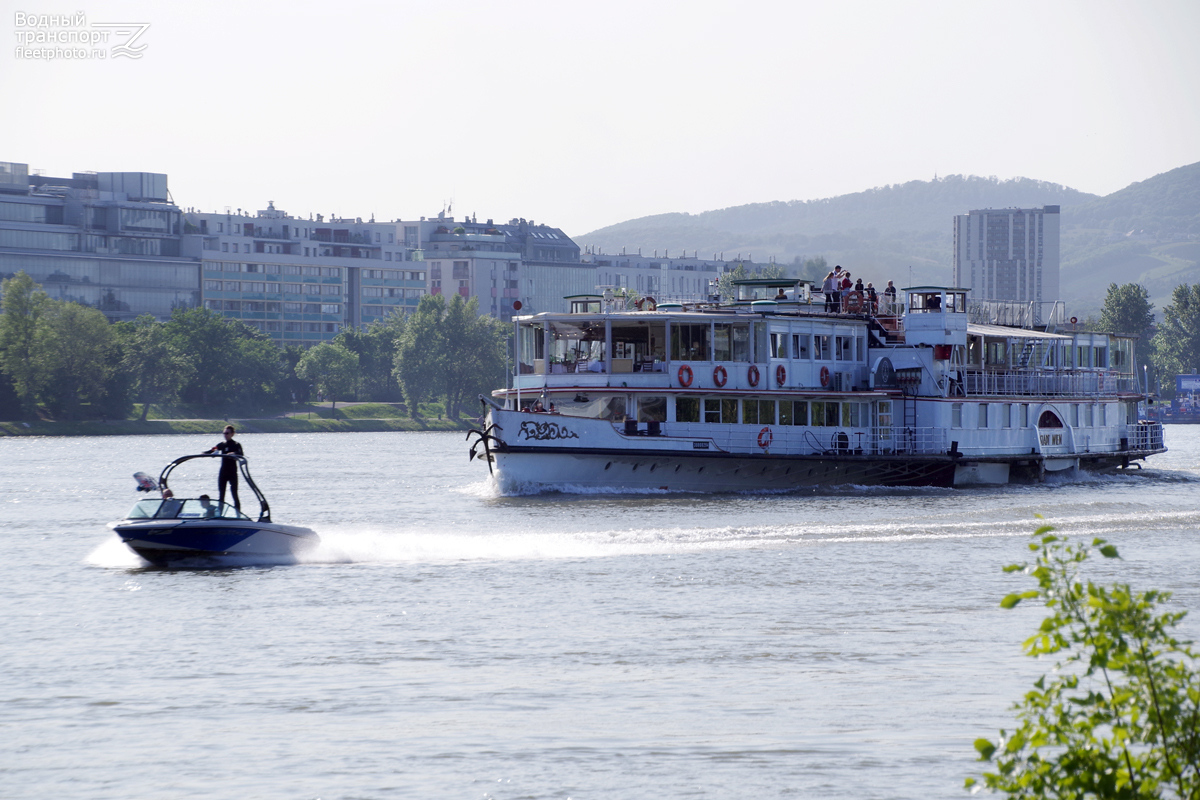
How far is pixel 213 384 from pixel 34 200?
44.6 meters

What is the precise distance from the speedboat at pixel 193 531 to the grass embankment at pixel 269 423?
322ft

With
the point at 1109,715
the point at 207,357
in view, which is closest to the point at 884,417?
the point at 1109,715

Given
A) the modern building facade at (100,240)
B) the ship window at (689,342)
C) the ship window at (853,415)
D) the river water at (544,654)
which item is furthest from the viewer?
the modern building facade at (100,240)

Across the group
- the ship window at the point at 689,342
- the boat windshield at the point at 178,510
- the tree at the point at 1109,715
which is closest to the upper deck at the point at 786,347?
the ship window at the point at 689,342

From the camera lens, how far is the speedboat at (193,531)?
A: 1246 inches

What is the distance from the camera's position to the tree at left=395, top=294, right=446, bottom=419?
16350 cm

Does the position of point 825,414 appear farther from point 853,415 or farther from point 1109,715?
point 1109,715

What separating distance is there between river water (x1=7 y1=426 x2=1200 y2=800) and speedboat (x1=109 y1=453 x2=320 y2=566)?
511mm

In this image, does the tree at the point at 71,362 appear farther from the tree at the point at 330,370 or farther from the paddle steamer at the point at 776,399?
the paddle steamer at the point at 776,399

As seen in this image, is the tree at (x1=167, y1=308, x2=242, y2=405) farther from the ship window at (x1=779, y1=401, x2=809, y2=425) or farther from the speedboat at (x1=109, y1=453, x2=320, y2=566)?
the speedboat at (x1=109, y1=453, x2=320, y2=566)

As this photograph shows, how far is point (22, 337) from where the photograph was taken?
130 metres

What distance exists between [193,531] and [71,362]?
343ft

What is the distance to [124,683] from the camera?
21469 millimetres

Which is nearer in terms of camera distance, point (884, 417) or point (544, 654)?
point (544, 654)
